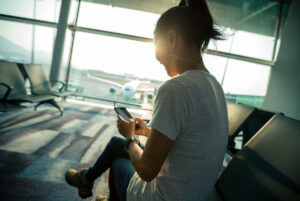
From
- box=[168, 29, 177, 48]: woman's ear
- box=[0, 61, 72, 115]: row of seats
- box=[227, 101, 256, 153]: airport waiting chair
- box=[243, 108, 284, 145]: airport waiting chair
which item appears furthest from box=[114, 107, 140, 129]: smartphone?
box=[0, 61, 72, 115]: row of seats

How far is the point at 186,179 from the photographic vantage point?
1.81 ft

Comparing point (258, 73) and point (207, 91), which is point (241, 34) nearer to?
point (258, 73)

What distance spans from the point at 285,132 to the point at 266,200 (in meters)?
0.28

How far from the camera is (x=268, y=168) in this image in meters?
0.62

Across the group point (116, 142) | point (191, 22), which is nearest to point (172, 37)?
point (191, 22)

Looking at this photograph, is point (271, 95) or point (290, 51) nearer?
point (290, 51)

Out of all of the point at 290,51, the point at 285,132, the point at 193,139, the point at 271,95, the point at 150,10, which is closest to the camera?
the point at 193,139

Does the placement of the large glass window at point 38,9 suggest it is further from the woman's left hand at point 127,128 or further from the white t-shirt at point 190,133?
the white t-shirt at point 190,133

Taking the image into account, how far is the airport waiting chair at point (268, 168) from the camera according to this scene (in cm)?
53

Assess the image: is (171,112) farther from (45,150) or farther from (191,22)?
(45,150)

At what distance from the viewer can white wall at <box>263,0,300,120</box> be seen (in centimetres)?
359

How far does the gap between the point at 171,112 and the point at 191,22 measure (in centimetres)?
36

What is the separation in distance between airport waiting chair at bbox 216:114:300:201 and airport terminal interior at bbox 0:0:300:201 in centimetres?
90

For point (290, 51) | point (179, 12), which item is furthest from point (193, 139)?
point (290, 51)
